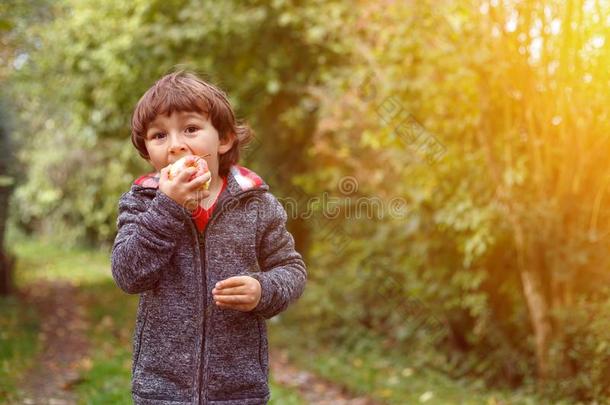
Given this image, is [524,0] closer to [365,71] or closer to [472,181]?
[472,181]

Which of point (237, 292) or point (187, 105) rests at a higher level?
point (187, 105)

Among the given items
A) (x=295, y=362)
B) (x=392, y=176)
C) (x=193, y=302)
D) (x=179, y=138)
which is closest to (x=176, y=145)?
(x=179, y=138)

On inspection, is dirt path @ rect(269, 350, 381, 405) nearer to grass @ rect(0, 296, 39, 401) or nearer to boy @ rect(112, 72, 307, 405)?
grass @ rect(0, 296, 39, 401)

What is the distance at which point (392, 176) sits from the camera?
28.6 ft

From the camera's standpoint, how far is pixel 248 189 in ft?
8.61

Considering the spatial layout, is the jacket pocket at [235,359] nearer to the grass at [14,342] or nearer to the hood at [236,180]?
the hood at [236,180]

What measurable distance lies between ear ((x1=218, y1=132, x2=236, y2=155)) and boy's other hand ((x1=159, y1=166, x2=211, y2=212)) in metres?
0.29

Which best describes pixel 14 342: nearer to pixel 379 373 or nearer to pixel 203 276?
pixel 379 373

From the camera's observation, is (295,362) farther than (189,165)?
Yes

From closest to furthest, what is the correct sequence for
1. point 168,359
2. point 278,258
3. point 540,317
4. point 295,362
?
point 168,359 < point 278,258 < point 540,317 < point 295,362

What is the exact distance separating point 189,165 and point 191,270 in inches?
13.5

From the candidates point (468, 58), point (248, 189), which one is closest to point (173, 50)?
point (468, 58)

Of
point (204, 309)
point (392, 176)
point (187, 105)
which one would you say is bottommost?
point (204, 309)

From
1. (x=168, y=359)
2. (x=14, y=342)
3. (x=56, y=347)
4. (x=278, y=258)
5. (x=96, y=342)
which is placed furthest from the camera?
(x=96, y=342)
